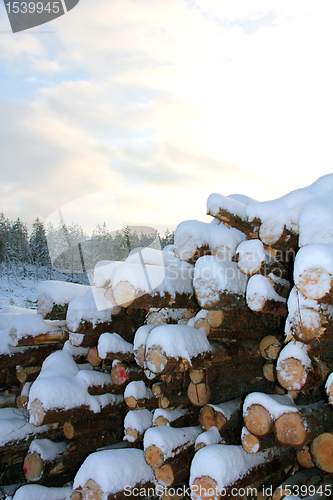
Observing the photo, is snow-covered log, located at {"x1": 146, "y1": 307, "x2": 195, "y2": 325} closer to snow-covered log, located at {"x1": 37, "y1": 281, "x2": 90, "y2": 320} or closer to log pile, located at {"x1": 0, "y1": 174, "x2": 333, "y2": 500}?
log pile, located at {"x1": 0, "y1": 174, "x2": 333, "y2": 500}

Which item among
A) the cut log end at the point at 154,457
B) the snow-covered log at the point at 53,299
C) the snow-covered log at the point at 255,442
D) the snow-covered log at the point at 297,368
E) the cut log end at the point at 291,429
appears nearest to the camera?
the cut log end at the point at 291,429

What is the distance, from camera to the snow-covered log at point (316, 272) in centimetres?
234

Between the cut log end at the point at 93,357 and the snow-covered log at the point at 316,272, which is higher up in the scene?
the snow-covered log at the point at 316,272

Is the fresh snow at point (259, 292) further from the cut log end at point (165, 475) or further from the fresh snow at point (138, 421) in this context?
the fresh snow at point (138, 421)

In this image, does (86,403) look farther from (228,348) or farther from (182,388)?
A: (228,348)

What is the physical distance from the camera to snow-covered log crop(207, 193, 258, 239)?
10.2 ft

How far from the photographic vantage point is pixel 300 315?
261cm

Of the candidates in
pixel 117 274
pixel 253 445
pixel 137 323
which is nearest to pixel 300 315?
pixel 253 445

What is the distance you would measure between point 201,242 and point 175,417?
7.00ft

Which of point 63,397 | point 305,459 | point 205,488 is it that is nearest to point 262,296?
point 205,488

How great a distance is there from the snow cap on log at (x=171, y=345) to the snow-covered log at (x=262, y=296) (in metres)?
0.77

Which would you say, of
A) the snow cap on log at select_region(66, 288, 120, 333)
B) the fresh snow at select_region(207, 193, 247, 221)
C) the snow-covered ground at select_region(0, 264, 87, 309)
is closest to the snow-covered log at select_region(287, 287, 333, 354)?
the fresh snow at select_region(207, 193, 247, 221)

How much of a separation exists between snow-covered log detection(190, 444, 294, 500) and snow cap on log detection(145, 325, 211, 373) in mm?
845

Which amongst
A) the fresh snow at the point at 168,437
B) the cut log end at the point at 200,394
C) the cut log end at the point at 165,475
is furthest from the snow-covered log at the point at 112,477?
the cut log end at the point at 200,394
